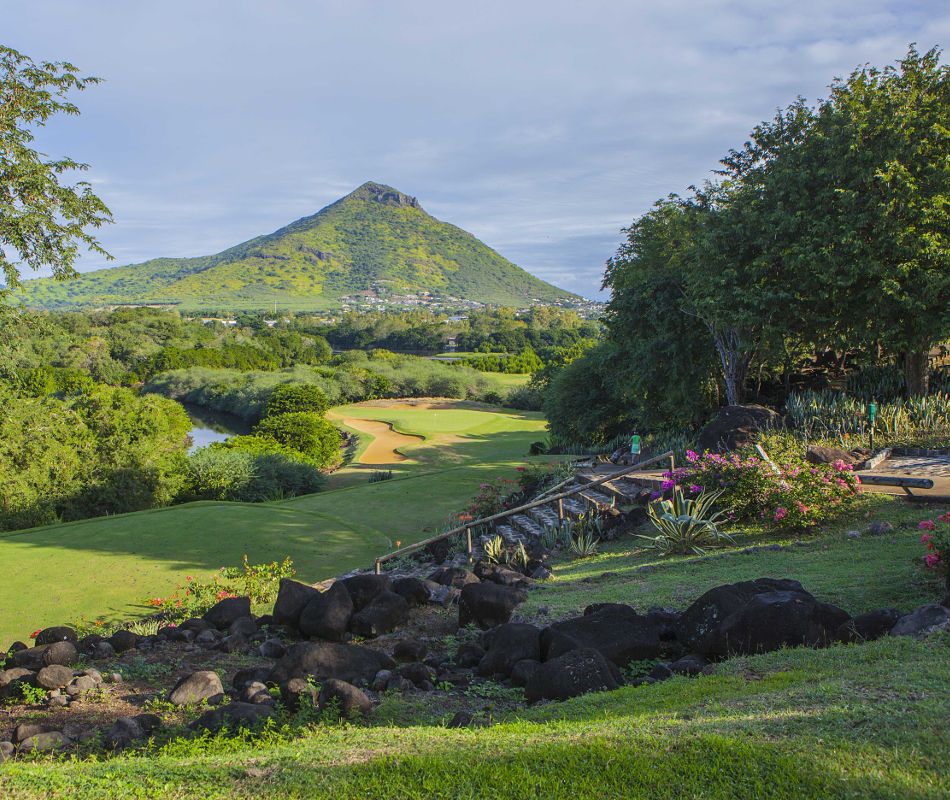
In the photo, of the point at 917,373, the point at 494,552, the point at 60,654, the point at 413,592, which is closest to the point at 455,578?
the point at 413,592

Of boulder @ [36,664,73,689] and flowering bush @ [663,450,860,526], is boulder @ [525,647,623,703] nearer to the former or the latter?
boulder @ [36,664,73,689]

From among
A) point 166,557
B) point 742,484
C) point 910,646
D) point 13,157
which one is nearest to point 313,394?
point 13,157

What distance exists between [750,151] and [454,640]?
18007 millimetres

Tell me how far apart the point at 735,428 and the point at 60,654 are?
31.0 ft

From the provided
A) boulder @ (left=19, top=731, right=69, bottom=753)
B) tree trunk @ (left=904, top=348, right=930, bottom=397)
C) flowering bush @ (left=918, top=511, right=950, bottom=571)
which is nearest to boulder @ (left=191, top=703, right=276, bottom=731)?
boulder @ (left=19, top=731, right=69, bottom=753)

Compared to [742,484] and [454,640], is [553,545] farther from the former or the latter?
[454,640]

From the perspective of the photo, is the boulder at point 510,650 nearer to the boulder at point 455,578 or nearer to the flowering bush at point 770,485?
the boulder at point 455,578

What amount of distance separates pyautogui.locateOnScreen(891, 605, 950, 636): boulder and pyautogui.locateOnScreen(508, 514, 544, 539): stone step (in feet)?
21.5

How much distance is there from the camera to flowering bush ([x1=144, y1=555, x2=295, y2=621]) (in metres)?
7.95

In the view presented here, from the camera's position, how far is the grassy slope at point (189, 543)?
8.86 m

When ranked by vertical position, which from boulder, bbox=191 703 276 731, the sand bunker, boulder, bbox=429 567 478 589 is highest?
boulder, bbox=191 703 276 731

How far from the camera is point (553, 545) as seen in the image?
9789 millimetres

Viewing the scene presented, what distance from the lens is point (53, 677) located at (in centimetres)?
488

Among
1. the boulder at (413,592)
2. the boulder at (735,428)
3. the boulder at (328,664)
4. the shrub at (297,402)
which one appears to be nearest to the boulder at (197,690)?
the boulder at (328,664)
